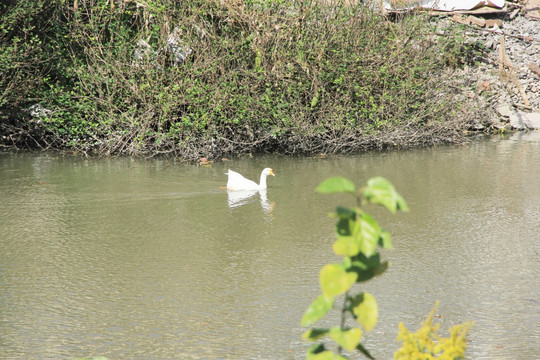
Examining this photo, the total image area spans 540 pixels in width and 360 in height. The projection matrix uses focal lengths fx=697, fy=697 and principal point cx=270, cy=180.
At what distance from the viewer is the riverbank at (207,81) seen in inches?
492

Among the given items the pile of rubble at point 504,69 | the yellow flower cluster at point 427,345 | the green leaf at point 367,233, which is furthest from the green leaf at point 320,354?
the pile of rubble at point 504,69

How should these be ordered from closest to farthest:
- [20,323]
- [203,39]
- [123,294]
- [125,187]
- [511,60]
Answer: [20,323]
[123,294]
[125,187]
[203,39]
[511,60]

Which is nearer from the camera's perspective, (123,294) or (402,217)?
(123,294)

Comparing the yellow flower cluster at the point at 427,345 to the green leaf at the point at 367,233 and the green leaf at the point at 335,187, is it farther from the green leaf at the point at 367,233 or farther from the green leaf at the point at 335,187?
the green leaf at the point at 335,187

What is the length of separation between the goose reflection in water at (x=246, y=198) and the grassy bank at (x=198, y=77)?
276 centimetres

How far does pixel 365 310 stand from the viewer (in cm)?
188

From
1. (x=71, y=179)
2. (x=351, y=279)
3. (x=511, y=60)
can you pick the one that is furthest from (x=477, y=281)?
(x=511, y=60)

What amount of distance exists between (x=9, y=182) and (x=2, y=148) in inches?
134

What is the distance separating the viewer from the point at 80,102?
12.8 meters

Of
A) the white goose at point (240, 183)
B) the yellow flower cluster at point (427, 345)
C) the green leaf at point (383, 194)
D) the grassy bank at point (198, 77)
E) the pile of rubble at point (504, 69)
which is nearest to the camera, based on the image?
the green leaf at point (383, 194)

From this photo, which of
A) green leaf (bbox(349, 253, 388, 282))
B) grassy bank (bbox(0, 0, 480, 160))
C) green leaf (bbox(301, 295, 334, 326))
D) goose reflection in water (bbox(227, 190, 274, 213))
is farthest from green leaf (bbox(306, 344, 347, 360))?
grassy bank (bbox(0, 0, 480, 160))

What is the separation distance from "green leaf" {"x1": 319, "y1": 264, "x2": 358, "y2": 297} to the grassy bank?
35.0 ft

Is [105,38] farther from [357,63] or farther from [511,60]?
[511,60]

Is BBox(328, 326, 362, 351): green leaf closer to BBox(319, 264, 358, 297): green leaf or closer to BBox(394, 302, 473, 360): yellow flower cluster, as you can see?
BBox(319, 264, 358, 297): green leaf
